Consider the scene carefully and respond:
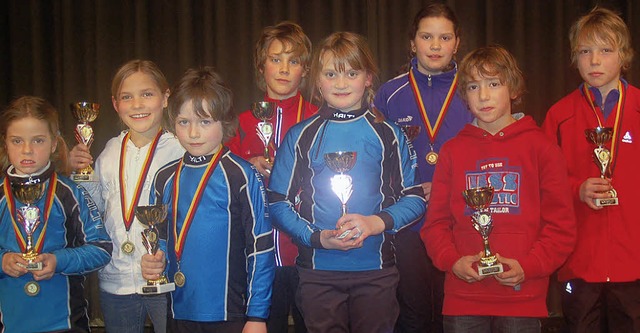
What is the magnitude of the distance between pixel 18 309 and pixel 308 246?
1435 mm

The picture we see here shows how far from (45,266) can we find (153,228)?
56cm

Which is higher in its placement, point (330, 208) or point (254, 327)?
point (330, 208)

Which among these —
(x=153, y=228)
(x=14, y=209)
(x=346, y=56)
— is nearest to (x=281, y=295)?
(x=153, y=228)

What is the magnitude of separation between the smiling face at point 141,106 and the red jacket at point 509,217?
59.9 inches

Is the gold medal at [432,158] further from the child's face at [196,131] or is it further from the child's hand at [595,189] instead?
the child's face at [196,131]

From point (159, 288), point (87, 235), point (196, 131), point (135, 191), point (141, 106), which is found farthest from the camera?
point (141, 106)

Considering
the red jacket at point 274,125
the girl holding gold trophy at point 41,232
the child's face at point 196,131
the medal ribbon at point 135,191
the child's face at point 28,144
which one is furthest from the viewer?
the red jacket at point 274,125

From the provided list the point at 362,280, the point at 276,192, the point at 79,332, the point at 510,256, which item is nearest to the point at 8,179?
the point at 79,332

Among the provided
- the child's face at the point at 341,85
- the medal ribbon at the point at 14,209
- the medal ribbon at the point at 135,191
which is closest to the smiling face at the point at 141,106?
the medal ribbon at the point at 135,191

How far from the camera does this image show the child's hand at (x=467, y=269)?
9.48 ft

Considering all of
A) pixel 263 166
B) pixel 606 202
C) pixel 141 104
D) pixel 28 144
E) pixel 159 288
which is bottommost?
pixel 159 288

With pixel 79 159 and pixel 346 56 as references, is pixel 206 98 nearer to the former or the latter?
pixel 346 56

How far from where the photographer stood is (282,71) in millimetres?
3691

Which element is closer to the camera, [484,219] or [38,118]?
[484,219]
